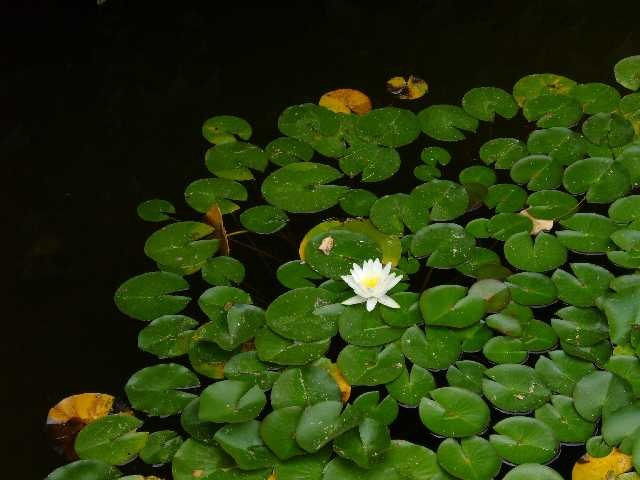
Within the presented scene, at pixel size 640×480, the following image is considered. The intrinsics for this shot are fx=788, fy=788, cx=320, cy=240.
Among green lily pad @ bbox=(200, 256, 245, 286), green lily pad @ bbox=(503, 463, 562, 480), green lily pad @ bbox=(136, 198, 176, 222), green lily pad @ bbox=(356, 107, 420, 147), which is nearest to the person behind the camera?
green lily pad @ bbox=(503, 463, 562, 480)

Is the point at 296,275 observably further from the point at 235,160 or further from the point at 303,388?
the point at 235,160

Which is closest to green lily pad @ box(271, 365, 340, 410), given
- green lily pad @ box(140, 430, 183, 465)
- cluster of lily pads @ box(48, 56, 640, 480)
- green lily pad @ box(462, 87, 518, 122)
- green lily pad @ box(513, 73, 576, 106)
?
cluster of lily pads @ box(48, 56, 640, 480)

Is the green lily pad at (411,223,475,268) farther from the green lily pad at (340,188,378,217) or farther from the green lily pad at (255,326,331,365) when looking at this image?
the green lily pad at (255,326,331,365)

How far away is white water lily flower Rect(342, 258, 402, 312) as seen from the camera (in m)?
1.78

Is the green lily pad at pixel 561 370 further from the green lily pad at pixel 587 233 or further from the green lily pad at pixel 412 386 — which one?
the green lily pad at pixel 587 233

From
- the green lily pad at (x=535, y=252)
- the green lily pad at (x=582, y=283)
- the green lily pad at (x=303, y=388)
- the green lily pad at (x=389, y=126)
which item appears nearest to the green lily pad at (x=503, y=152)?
the green lily pad at (x=389, y=126)

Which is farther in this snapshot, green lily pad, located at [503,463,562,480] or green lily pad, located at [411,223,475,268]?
green lily pad, located at [411,223,475,268]

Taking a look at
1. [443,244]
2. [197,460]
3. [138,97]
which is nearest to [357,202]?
[443,244]

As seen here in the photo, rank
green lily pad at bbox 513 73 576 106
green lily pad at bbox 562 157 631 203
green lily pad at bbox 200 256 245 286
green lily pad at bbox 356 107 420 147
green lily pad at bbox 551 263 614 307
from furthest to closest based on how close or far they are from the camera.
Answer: green lily pad at bbox 513 73 576 106
green lily pad at bbox 356 107 420 147
green lily pad at bbox 562 157 631 203
green lily pad at bbox 200 256 245 286
green lily pad at bbox 551 263 614 307

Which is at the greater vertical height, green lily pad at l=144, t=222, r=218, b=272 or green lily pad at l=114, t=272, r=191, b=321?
green lily pad at l=144, t=222, r=218, b=272

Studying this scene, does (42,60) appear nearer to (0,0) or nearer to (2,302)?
(0,0)

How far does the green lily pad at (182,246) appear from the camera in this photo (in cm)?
199

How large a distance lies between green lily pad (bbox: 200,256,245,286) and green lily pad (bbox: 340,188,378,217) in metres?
0.33

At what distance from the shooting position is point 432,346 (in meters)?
1.74
